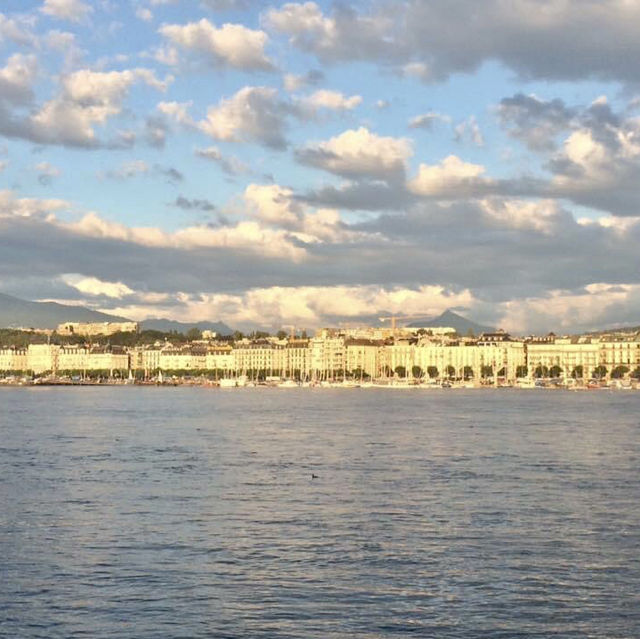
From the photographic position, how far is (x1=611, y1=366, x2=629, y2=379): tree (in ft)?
599

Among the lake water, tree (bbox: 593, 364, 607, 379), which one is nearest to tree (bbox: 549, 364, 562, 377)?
tree (bbox: 593, 364, 607, 379)

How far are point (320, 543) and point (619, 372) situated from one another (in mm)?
169931

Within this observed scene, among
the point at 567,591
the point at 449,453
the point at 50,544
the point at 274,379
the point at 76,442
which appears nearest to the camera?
the point at 567,591

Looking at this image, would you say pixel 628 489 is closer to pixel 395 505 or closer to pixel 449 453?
pixel 395 505

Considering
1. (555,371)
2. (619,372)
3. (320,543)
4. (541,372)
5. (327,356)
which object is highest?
(327,356)

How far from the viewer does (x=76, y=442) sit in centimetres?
4441

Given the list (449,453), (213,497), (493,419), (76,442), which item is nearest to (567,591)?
(213,497)

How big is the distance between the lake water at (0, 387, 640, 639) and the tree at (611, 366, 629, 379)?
148m

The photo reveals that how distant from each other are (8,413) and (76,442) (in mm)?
32011

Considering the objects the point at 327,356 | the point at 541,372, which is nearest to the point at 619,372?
the point at 541,372

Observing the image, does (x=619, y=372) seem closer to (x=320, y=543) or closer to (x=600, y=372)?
(x=600, y=372)

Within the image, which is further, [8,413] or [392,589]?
[8,413]

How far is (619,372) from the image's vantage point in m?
183

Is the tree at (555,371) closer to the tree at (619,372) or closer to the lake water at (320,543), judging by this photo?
the tree at (619,372)
